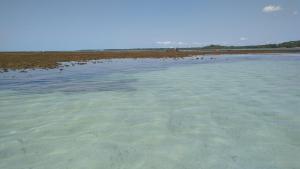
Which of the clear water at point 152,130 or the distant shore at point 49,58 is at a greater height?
the distant shore at point 49,58

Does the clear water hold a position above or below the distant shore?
below

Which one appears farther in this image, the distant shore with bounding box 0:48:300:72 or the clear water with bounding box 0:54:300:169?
the distant shore with bounding box 0:48:300:72

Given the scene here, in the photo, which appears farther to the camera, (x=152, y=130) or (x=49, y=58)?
(x=49, y=58)

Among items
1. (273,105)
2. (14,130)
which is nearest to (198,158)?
(14,130)

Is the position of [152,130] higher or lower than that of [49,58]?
lower

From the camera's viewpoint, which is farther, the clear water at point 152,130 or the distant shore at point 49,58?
the distant shore at point 49,58

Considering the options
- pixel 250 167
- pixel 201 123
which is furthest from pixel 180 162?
pixel 201 123

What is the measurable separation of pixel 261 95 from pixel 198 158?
730cm

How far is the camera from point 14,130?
774cm

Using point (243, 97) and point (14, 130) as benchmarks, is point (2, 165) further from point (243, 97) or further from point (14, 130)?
point (243, 97)

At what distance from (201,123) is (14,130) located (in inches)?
185

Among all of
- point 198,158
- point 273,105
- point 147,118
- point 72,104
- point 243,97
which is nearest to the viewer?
point 198,158

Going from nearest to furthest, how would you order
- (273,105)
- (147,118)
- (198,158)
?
(198,158) < (147,118) < (273,105)

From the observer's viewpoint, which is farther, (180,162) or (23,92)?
(23,92)
